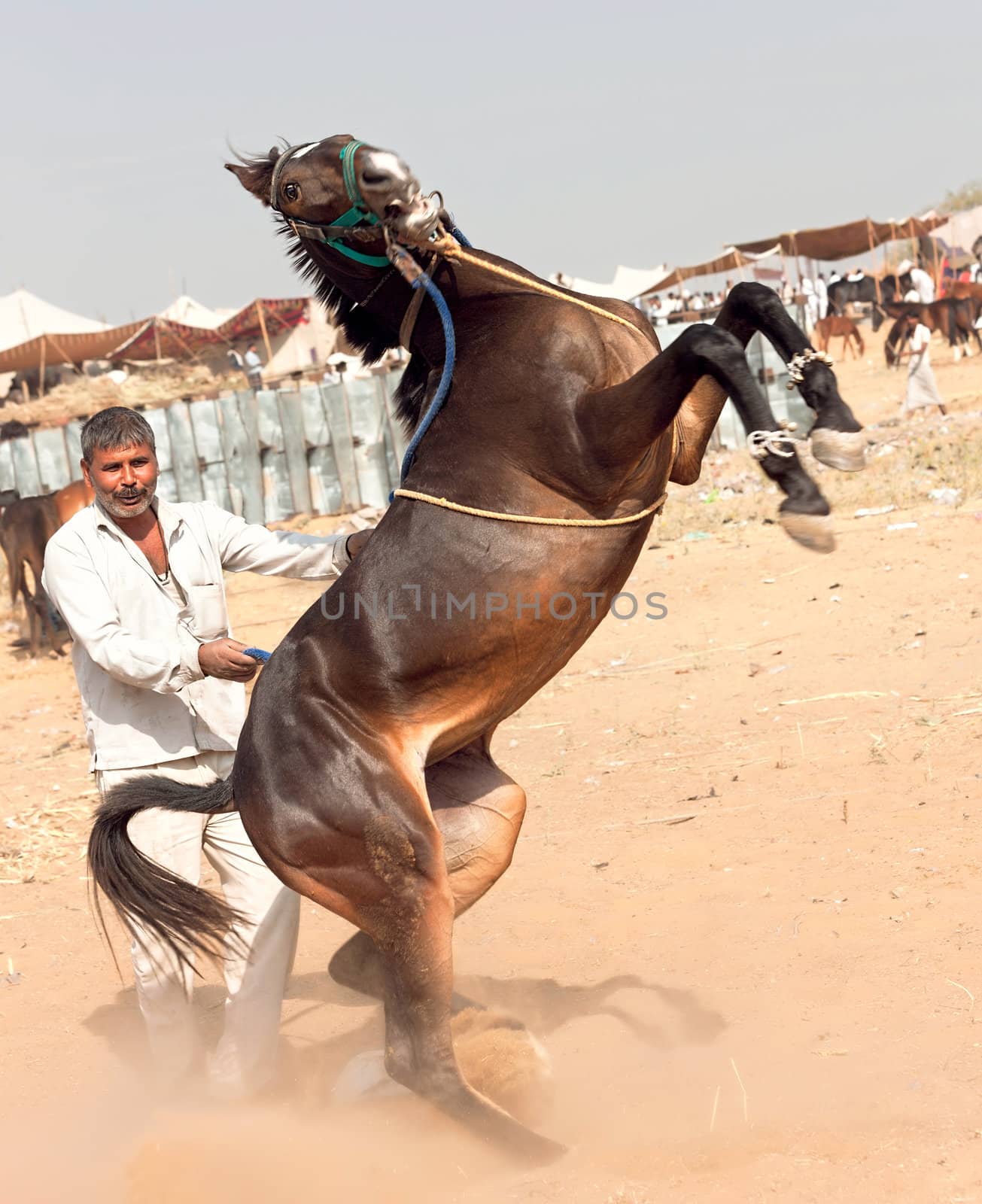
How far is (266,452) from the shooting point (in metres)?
15.2

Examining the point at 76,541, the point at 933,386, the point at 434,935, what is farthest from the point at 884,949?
the point at 933,386

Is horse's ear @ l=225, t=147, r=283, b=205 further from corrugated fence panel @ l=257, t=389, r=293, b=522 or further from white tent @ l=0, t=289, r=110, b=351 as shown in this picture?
white tent @ l=0, t=289, r=110, b=351

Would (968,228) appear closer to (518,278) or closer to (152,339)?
(152,339)

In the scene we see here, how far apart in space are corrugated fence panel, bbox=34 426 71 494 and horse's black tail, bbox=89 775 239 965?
39.8 feet

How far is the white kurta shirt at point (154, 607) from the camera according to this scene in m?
3.88

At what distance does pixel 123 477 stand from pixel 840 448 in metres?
2.22

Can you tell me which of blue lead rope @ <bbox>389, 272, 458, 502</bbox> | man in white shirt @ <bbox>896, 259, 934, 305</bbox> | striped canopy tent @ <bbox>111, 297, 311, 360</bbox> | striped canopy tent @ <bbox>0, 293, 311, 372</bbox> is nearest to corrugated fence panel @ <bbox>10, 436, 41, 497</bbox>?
blue lead rope @ <bbox>389, 272, 458, 502</bbox>

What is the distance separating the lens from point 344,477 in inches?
600

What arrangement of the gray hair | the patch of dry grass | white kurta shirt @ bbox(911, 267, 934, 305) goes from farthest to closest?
white kurta shirt @ bbox(911, 267, 934, 305), the patch of dry grass, the gray hair

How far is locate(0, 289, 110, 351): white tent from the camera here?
118 feet

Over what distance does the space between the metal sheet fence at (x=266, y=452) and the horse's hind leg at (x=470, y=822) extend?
446 inches

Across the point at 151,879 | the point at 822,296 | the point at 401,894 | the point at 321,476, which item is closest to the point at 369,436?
the point at 321,476

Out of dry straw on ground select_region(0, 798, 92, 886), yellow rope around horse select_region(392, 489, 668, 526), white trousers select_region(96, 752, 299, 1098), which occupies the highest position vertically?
yellow rope around horse select_region(392, 489, 668, 526)

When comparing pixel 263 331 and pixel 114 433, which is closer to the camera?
pixel 114 433
